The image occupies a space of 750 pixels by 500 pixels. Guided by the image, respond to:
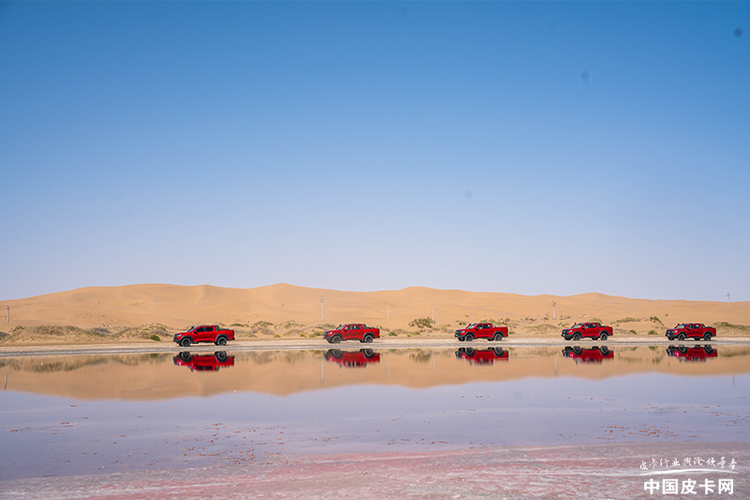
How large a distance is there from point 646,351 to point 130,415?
31333mm

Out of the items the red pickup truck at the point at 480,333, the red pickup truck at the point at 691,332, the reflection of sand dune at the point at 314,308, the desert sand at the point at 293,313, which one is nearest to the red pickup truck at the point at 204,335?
the desert sand at the point at 293,313

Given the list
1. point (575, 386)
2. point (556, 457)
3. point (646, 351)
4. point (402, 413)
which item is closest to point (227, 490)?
point (556, 457)

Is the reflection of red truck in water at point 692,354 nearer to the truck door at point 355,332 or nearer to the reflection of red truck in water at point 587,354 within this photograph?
the reflection of red truck in water at point 587,354

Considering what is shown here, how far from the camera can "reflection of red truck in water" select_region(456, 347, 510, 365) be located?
2864cm

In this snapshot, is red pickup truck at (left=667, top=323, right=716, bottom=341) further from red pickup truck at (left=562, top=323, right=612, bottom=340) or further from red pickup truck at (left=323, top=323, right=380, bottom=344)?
red pickup truck at (left=323, top=323, right=380, bottom=344)

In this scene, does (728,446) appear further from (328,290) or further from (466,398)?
(328,290)

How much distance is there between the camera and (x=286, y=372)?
955 inches

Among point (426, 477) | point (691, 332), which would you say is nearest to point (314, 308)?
point (691, 332)

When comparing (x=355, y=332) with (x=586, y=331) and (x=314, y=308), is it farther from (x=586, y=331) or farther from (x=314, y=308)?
(x=314, y=308)

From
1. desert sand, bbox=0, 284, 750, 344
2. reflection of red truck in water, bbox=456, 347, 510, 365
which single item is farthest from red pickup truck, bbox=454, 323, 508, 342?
desert sand, bbox=0, 284, 750, 344

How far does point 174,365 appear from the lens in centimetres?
2780

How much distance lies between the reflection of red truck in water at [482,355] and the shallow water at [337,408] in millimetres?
999

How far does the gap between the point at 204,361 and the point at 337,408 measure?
1643cm

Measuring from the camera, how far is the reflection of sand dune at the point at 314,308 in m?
80.1
